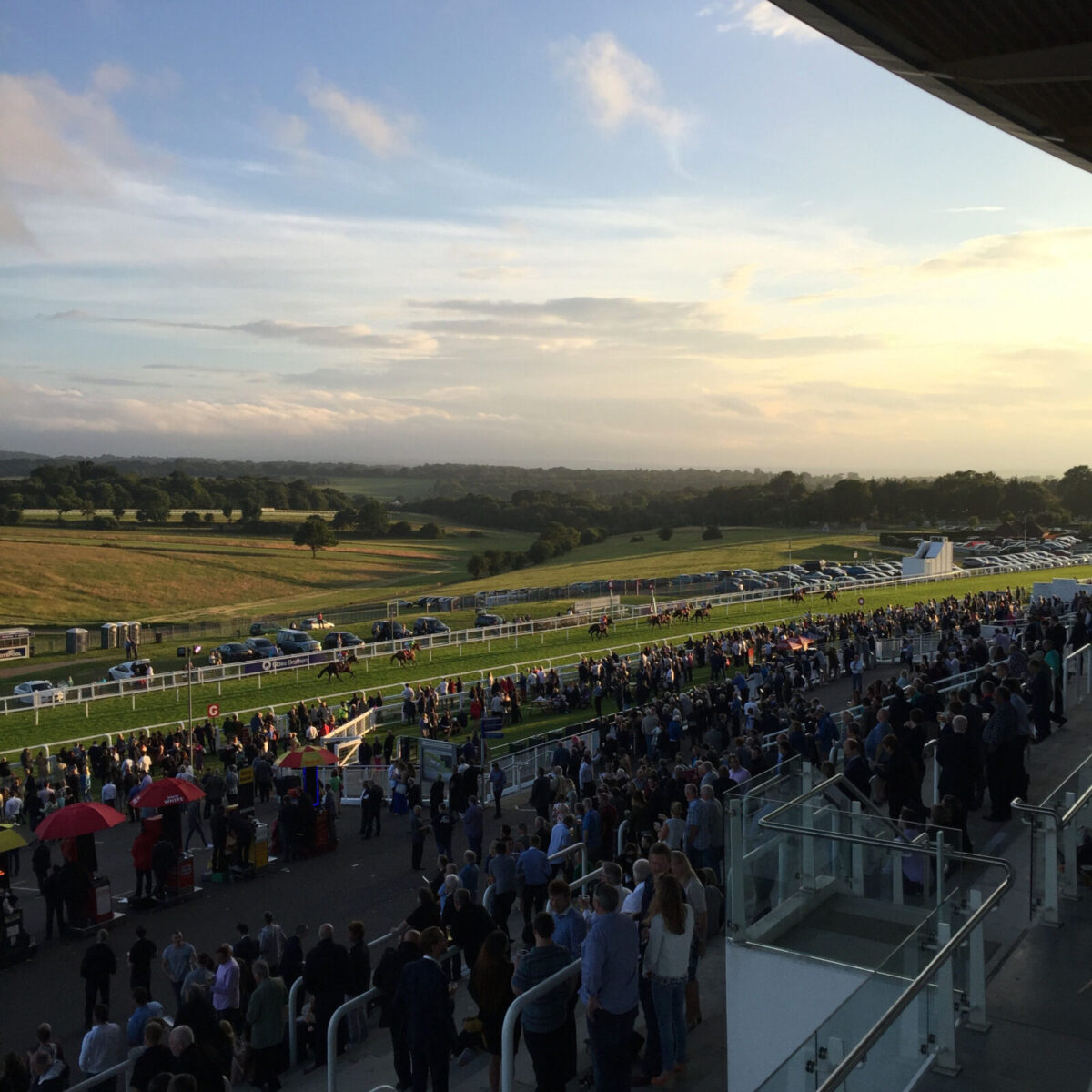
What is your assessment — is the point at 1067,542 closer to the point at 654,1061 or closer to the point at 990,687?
the point at 990,687

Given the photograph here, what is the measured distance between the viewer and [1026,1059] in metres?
4.41

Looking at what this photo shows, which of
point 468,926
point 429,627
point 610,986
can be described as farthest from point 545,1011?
point 429,627

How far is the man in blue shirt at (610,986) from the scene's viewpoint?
15.3 feet

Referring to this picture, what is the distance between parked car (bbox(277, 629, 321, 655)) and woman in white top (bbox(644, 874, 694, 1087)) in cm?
3198

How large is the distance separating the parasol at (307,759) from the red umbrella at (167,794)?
2334mm

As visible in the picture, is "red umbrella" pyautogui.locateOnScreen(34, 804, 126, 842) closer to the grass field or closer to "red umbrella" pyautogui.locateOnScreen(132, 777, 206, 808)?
"red umbrella" pyautogui.locateOnScreen(132, 777, 206, 808)

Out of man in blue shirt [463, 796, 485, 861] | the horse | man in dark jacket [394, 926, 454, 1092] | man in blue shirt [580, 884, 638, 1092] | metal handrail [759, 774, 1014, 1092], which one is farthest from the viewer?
the horse

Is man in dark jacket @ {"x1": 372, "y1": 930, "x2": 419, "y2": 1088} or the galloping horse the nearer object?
man in dark jacket @ {"x1": 372, "y1": 930, "x2": 419, "y2": 1088}

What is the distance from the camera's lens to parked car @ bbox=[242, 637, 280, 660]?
35.1 meters

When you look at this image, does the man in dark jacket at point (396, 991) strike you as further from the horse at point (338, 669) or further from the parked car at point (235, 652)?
the parked car at point (235, 652)

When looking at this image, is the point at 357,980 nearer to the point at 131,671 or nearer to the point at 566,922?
the point at 566,922

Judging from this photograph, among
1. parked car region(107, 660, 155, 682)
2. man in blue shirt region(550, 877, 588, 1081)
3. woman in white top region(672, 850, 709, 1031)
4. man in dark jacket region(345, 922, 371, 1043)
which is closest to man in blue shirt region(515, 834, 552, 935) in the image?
man in dark jacket region(345, 922, 371, 1043)

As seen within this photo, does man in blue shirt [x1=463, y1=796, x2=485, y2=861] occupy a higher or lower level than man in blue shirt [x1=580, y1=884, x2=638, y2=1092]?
lower

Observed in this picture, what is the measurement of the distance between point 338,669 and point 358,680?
28.0 inches
